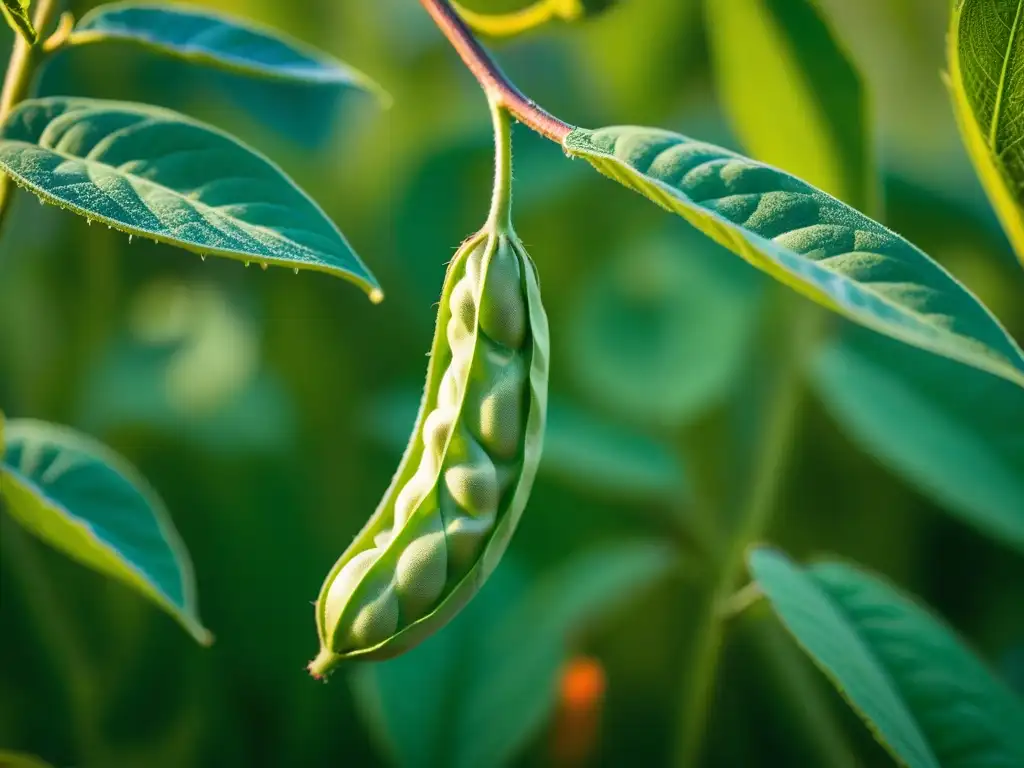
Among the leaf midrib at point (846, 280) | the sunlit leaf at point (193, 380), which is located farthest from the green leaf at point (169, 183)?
the sunlit leaf at point (193, 380)

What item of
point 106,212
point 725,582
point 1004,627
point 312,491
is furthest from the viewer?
point 312,491

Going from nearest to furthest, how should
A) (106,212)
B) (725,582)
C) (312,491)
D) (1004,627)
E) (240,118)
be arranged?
1. (106,212)
2. (725,582)
3. (1004,627)
4. (312,491)
5. (240,118)

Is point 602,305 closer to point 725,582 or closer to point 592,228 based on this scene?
point 592,228

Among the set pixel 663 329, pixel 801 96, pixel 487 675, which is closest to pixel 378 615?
pixel 801 96

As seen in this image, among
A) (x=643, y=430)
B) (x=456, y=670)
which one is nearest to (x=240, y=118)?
(x=643, y=430)

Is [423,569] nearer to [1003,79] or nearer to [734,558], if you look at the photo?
[1003,79]

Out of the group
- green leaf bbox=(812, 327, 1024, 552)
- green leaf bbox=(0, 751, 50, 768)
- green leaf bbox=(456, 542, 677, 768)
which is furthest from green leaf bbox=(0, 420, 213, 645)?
green leaf bbox=(812, 327, 1024, 552)

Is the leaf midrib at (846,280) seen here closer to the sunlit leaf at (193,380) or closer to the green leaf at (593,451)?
the green leaf at (593,451)
